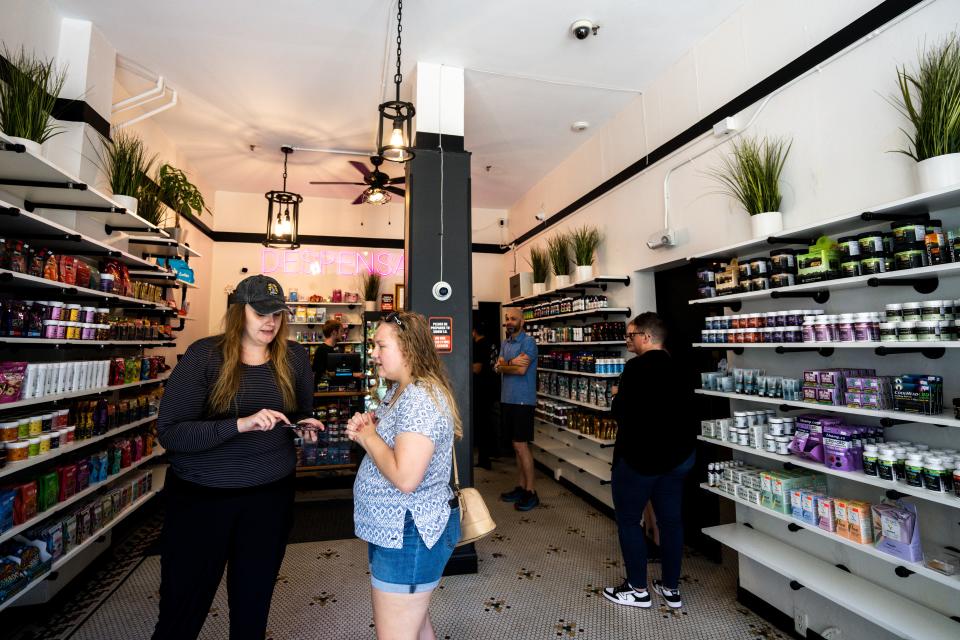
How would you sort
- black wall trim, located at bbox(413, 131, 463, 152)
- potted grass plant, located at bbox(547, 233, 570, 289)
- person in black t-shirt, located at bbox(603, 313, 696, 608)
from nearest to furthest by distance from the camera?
person in black t-shirt, located at bbox(603, 313, 696, 608) → black wall trim, located at bbox(413, 131, 463, 152) → potted grass plant, located at bbox(547, 233, 570, 289)

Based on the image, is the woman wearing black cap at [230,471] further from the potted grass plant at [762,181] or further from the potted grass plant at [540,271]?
the potted grass plant at [540,271]

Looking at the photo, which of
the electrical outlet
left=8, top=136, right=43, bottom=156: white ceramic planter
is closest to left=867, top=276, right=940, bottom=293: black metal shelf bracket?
the electrical outlet

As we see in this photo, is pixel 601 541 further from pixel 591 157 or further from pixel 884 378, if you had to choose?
pixel 591 157

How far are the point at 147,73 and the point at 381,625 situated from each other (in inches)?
188

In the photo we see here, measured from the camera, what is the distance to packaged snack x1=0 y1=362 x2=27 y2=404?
2115mm

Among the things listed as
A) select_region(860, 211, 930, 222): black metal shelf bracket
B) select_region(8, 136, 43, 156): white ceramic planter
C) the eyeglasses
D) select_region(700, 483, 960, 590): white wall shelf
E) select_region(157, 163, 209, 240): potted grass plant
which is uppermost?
select_region(157, 163, 209, 240): potted grass plant

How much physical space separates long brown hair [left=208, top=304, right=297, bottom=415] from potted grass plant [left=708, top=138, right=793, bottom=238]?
104 inches

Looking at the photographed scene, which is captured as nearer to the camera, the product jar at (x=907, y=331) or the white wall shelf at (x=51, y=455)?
the product jar at (x=907, y=331)

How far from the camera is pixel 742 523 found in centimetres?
297

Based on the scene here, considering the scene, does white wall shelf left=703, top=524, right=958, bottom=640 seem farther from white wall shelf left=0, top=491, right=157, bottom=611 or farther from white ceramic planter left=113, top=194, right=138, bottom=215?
white ceramic planter left=113, top=194, right=138, bottom=215

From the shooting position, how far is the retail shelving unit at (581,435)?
14.6 feet

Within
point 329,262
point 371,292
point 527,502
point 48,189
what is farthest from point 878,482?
point 329,262

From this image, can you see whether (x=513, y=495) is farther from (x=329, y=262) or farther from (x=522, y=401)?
(x=329, y=262)

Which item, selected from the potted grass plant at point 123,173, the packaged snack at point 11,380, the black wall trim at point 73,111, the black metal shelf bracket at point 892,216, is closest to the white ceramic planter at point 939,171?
the black metal shelf bracket at point 892,216
